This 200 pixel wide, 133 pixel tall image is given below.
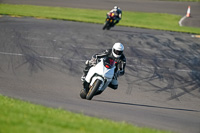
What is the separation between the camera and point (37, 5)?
34781mm

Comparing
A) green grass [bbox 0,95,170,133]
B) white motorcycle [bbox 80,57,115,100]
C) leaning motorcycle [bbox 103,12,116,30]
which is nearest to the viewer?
green grass [bbox 0,95,170,133]

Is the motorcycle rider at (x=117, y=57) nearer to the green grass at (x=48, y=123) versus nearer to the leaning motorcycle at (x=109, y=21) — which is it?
the green grass at (x=48, y=123)

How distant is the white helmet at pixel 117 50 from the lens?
1051 centimetres

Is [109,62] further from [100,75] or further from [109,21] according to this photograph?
[109,21]

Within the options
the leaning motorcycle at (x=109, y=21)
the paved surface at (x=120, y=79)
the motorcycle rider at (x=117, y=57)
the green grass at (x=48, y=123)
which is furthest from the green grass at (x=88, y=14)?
the green grass at (x=48, y=123)

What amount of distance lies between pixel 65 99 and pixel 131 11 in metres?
24.5

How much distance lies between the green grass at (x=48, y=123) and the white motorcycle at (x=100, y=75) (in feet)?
8.01

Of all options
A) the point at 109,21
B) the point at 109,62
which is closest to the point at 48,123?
the point at 109,62

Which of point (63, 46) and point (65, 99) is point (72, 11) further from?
point (65, 99)

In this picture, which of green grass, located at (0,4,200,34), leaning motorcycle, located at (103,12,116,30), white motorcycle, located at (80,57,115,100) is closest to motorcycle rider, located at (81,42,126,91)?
white motorcycle, located at (80,57,115,100)

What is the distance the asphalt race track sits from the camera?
10.1 m

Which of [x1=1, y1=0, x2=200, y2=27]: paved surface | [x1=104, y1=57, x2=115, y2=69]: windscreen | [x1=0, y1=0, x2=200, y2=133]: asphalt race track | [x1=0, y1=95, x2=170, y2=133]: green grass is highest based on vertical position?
[x1=1, y1=0, x2=200, y2=27]: paved surface

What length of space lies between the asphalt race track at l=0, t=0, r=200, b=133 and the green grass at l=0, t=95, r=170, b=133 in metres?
1.34

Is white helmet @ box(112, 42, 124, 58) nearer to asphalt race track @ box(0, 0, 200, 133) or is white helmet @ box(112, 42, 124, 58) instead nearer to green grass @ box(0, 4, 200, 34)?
asphalt race track @ box(0, 0, 200, 133)
